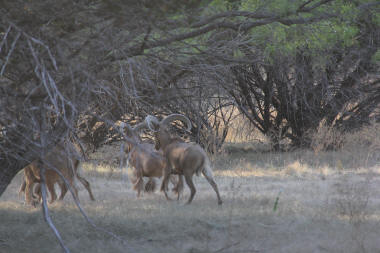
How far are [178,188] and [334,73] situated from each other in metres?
8.84

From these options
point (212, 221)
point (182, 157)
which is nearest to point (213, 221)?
point (212, 221)

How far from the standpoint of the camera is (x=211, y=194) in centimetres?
1011

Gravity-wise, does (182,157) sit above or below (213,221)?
above

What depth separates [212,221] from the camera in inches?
298

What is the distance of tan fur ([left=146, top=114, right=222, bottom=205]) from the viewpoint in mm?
8867

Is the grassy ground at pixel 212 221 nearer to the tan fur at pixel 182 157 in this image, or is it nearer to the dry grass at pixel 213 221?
the dry grass at pixel 213 221

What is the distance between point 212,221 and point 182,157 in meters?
1.70

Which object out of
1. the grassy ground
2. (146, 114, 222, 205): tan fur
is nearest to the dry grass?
the grassy ground

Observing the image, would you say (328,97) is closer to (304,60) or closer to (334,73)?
(334,73)

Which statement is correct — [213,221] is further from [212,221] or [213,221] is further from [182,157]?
[182,157]

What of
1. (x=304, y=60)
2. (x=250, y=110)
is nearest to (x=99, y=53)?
(x=304, y=60)

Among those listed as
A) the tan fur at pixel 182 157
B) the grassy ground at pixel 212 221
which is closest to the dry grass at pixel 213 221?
the grassy ground at pixel 212 221

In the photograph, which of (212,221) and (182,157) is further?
(182,157)

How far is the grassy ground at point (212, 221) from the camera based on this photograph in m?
6.75
